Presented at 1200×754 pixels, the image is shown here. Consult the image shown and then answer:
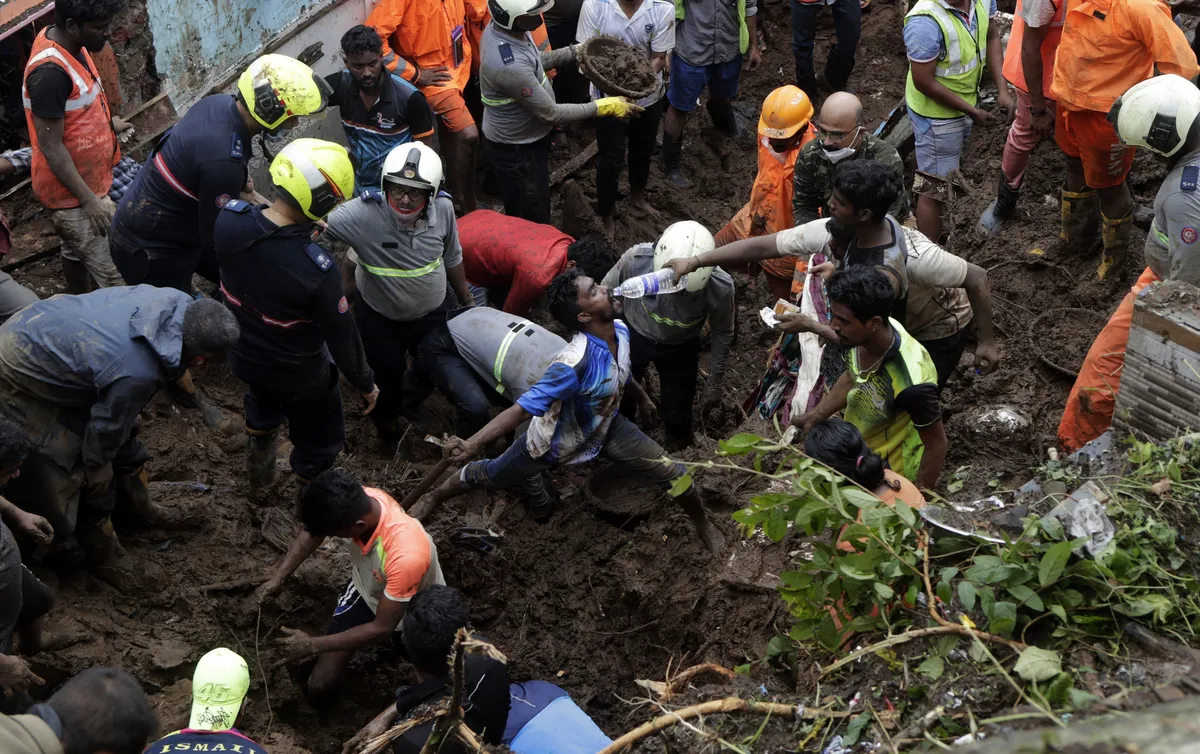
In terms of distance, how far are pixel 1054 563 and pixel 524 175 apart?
17.0 ft

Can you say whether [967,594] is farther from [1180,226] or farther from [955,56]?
[955,56]

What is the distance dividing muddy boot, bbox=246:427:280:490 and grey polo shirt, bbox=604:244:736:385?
6.75ft

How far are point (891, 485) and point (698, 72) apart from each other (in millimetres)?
5267

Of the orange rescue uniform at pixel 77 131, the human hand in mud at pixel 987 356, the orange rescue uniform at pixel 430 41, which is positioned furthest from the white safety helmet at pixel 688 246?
the orange rescue uniform at pixel 77 131

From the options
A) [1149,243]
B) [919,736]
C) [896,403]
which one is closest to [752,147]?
[1149,243]

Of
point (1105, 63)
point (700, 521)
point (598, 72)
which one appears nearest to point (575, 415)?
point (700, 521)

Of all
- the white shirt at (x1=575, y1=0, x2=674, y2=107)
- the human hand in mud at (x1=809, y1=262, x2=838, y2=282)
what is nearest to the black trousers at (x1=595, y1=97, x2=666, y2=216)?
the white shirt at (x1=575, y1=0, x2=674, y2=107)

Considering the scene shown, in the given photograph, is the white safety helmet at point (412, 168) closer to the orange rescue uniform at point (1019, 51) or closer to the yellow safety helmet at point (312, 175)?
the yellow safety helmet at point (312, 175)

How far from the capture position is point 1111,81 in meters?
6.15

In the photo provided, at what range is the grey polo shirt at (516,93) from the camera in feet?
23.0

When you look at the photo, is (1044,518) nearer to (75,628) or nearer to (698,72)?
(75,628)

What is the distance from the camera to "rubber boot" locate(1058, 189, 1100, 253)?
6.82 metres

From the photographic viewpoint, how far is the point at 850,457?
3920 mm

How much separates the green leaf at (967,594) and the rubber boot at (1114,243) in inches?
165
